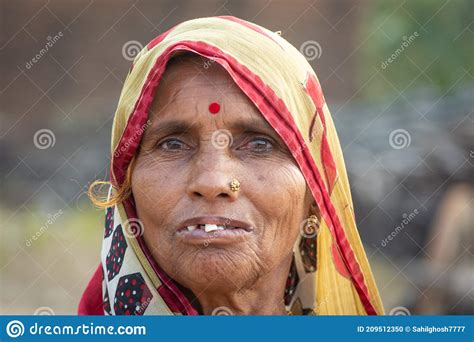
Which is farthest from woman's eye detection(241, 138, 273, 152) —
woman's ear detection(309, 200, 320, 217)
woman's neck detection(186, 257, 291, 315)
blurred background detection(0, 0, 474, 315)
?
blurred background detection(0, 0, 474, 315)

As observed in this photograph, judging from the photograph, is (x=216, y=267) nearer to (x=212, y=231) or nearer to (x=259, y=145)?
(x=212, y=231)

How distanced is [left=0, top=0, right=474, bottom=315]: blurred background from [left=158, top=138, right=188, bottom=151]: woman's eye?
902mm

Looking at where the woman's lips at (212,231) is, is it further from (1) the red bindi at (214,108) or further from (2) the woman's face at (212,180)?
(1) the red bindi at (214,108)

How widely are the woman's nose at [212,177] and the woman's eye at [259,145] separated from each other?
0.11 m

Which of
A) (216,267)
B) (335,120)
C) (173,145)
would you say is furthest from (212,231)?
(335,120)

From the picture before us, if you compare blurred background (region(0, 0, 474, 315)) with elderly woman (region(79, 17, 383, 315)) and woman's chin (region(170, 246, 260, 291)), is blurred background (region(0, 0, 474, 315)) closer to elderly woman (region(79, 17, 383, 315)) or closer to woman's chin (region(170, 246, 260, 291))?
elderly woman (region(79, 17, 383, 315))

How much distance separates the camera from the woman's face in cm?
280

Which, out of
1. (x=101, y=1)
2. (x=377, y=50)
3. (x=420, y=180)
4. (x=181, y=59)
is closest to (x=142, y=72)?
(x=181, y=59)

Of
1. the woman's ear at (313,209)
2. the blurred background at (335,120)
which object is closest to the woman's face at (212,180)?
the woman's ear at (313,209)

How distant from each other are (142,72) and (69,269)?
3059 millimetres

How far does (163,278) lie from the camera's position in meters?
2.99

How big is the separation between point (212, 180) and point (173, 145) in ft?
0.84

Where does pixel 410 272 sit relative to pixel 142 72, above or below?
below

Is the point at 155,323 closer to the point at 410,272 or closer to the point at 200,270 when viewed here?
the point at 200,270
